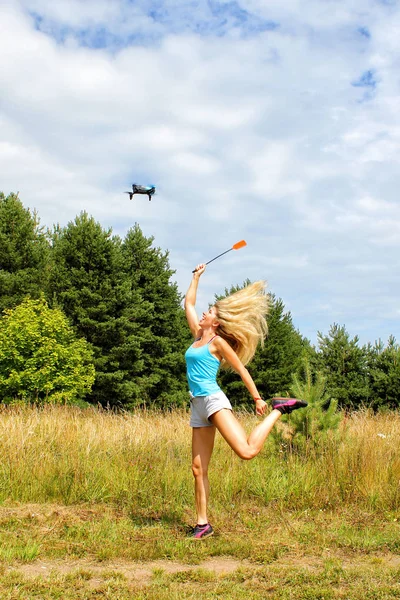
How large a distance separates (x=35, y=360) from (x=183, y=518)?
18.5 m

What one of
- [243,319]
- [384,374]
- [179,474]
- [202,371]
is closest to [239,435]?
[202,371]

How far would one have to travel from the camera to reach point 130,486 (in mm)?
6410

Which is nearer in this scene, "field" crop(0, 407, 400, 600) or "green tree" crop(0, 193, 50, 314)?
"field" crop(0, 407, 400, 600)

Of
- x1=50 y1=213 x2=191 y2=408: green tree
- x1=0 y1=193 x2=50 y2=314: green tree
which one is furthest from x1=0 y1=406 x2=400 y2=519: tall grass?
x1=0 y1=193 x2=50 y2=314: green tree

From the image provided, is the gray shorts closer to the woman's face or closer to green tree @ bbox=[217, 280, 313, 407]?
the woman's face

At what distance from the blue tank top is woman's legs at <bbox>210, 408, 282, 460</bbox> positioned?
237mm

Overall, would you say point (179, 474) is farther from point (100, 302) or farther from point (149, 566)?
point (100, 302)

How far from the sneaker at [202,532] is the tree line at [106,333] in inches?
705

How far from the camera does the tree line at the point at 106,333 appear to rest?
23.1 metres

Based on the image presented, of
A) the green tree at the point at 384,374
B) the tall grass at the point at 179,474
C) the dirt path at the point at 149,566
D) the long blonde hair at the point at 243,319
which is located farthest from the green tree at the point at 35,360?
the dirt path at the point at 149,566

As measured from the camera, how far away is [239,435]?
4.87 meters

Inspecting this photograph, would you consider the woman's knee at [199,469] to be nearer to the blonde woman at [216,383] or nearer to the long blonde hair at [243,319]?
the blonde woman at [216,383]

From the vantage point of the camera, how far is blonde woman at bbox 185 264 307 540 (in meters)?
4.92

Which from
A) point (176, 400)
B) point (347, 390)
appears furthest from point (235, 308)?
point (176, 400)
